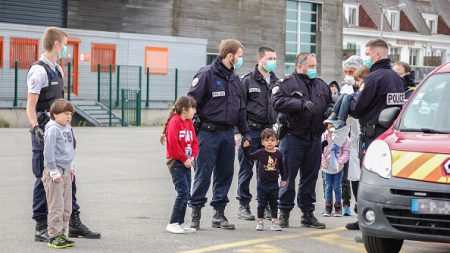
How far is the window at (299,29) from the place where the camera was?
4750cm

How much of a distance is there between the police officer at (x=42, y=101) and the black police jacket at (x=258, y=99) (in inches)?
106

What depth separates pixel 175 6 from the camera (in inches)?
1666

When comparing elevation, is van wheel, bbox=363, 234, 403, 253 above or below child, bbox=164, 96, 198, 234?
below

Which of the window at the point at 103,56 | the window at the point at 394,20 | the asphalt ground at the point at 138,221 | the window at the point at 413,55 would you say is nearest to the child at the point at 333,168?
the asphalt ground at the point at 138,221

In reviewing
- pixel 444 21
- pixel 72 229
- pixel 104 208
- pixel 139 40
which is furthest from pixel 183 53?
pixel 444 21

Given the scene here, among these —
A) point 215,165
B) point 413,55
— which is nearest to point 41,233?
point 215,165

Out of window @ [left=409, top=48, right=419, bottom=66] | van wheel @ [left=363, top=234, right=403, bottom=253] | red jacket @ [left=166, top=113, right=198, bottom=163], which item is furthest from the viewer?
window @ [left=409, top=48, right=419, bottom=66]

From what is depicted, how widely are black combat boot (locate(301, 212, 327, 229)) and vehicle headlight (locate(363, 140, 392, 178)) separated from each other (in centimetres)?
245

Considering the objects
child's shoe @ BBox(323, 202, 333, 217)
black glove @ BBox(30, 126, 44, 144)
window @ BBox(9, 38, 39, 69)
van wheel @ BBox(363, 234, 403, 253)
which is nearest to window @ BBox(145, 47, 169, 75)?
window @ BBox(9, 38, 39, 69)

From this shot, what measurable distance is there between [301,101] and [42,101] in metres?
2.84

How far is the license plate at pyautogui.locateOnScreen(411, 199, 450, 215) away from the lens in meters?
7.36

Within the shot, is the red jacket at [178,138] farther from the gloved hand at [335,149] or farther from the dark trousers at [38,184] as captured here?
the gloved hand at [335,149]

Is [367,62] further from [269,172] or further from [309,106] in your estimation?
[269,172]

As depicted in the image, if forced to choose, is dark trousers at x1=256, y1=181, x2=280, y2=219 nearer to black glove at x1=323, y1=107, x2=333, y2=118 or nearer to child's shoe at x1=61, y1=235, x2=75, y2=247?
black glove at x1=323, y1=107, x2=333, y2=118
